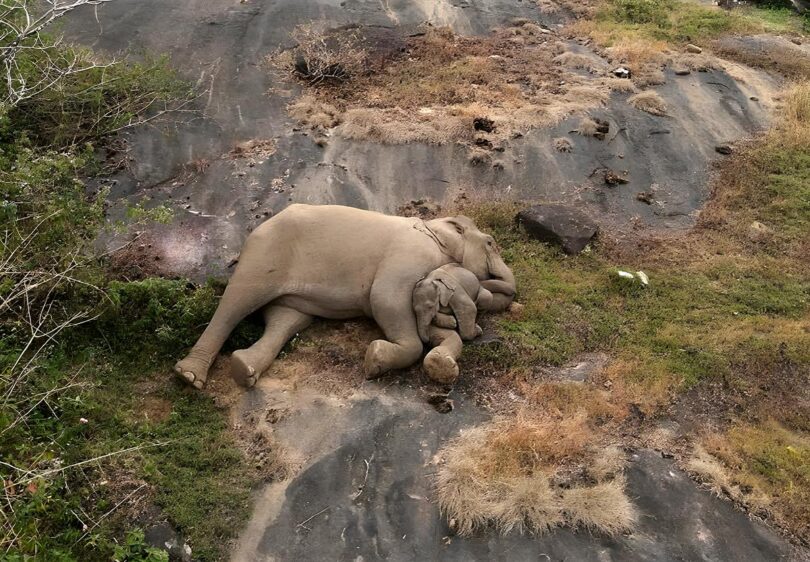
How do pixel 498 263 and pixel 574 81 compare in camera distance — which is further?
pixel 574 81

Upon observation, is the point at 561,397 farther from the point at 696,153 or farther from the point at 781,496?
the point at 696,153

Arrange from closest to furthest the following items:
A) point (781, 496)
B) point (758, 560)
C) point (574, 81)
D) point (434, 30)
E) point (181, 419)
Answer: point (758, 560)
point (781, 496)
point (181, 419)
point (574, 81)
point (434, 30)

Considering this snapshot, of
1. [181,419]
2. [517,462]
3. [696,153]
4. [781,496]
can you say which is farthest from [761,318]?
[181,419]

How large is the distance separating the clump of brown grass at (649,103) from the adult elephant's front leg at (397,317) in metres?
9.23

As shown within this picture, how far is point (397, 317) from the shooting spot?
7.52 m

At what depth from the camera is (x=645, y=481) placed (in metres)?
6.11

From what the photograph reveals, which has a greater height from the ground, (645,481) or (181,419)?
(645,481)

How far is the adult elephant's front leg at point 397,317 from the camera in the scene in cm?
731

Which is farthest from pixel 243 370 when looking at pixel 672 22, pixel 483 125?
pixel 672 22

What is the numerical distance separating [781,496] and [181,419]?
5911mm

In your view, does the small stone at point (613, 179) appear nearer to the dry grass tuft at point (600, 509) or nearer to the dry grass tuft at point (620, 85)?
the dry grass tuft at point (620, 85)

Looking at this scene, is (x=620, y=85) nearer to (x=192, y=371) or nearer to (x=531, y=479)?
(x=531, y=479)

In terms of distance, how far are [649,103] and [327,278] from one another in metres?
10.00

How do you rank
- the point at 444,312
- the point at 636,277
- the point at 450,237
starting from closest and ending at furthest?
the point at 444,312
the point at 450,237
the point at 636,277
